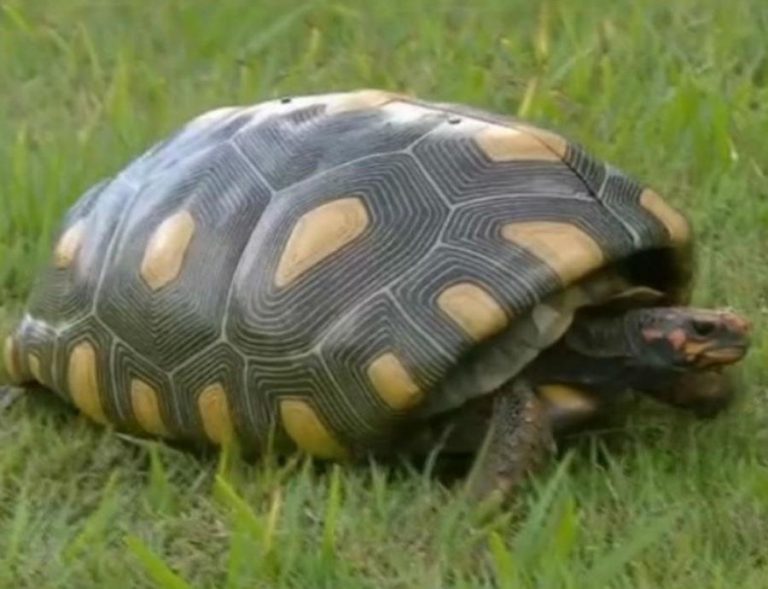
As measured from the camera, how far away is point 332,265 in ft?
11.5

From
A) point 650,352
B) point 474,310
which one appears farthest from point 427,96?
point 474,310

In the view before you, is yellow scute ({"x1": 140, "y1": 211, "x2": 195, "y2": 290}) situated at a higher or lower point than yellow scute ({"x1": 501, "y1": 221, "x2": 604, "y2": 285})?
lower

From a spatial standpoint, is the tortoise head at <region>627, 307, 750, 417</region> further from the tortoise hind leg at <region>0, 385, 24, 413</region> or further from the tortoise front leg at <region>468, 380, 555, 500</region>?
the tortoise hind leg at <region>0, 385, 24, 413</region>

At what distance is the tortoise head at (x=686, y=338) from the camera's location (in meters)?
3.49

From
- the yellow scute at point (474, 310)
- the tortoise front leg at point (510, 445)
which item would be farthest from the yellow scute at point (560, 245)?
the tortoise front leg at point (510, 445)

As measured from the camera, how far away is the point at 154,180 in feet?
12.8

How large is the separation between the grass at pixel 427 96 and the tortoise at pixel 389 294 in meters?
0.11

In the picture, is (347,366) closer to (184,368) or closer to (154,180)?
(184,368)

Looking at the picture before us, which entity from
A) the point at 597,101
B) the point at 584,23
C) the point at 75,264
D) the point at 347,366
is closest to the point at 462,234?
the point at 347,366

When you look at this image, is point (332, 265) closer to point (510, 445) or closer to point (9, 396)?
point (510, 445)

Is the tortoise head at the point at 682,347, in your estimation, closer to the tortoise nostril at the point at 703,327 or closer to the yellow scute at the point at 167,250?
the tortoise nostril at the point at 703,327

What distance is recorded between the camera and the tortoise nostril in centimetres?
349

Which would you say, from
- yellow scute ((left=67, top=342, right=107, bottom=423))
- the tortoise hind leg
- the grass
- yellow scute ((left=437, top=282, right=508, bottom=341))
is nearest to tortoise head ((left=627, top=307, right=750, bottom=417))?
the grass

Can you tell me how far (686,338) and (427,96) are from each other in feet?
6.15
